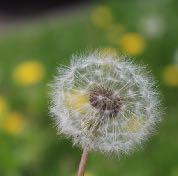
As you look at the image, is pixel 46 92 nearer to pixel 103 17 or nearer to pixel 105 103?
pixel 103 17

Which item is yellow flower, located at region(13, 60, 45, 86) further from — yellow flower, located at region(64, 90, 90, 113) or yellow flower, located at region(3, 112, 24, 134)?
yellow flower, located at region(64, 90, 90, 113)

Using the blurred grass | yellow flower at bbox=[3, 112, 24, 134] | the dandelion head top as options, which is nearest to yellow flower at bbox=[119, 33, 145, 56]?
the blurred grass

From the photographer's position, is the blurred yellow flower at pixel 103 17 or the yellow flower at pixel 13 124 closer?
the yellow flower at pixel 13 124

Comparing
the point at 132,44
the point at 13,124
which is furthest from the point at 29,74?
the point at 132,44

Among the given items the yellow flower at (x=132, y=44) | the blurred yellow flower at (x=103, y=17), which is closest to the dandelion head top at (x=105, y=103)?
the yellow flower at (x=132, y=44)

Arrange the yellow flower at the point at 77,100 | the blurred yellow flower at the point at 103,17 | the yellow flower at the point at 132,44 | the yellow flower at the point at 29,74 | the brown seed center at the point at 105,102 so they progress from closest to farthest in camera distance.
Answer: the brown seed center at the point at 105,102
the yellow flower at the point at 77,100
the yellow flower at the point at 29,74
the yellow flower at the point at 132,44
the blurred yellow flower at the point at 103,17

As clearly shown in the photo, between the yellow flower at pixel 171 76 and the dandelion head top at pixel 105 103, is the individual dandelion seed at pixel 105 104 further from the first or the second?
the yellow flower at pixel 171 76
